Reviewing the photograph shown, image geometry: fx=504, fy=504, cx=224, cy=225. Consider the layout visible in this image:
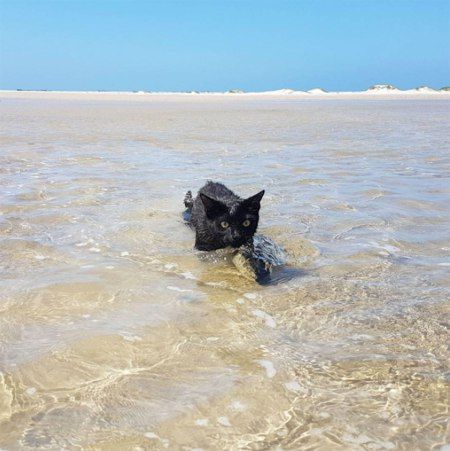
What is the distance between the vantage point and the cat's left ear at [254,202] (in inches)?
239

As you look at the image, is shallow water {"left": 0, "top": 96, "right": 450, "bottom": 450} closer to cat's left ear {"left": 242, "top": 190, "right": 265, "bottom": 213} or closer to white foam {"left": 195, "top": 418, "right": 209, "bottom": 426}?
white foam {"left": 195, "top": 418, "right": 209, "bottom": 426}

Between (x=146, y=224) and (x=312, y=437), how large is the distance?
5.34 meters

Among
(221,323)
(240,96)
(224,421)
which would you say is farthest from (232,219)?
(240,96)

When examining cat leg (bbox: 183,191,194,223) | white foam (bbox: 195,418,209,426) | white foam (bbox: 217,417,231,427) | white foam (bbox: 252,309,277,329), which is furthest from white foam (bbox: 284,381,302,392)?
cat leg (bbox: 183,191,194,223)

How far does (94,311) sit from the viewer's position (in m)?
4.58

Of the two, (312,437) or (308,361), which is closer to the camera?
(312,437)

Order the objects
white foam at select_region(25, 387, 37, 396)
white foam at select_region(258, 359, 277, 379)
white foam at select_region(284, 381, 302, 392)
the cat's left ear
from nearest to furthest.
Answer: white foam at select_region(25, 387, 37, 396) < white foam at select_region(284, 381, 302, 392) < white foam at select_region(258, 359, 277, 379) < the cat's left ear

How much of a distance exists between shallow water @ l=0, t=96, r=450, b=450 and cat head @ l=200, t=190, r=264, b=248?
29 cm

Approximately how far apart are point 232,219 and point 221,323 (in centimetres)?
203

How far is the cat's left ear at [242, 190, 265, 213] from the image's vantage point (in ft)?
19.9

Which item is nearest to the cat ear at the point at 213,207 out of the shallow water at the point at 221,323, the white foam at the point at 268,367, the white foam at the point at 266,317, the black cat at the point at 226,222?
the black cat at the point at 226,222

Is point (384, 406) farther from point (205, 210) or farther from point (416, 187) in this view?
point (416, 187)

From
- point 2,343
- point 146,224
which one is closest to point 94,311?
point 2,343

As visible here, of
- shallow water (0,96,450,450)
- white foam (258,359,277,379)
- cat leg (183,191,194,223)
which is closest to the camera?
shallow water (0,96,450,450)
